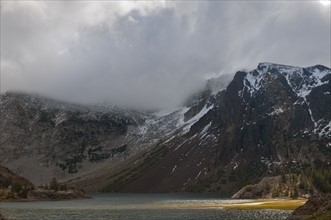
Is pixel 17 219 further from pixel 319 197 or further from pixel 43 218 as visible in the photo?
pixel 319 197

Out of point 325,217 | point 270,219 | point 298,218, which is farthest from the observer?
point 270,219

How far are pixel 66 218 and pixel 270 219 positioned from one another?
47324 mm

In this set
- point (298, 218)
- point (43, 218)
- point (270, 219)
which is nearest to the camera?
point (298, 218)

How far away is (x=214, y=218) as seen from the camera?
101250mm

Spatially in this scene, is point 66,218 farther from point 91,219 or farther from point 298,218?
point 298,218

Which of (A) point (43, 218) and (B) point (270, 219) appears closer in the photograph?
(B) point (270, 219)

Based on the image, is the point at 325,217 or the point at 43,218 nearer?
the point at 325,217

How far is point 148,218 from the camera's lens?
104 metres

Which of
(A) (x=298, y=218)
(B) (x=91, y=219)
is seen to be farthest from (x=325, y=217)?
(B) (x=91, y=219)

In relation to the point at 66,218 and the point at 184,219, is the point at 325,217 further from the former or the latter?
the point at 66,218

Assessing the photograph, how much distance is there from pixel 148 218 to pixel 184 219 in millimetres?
9023

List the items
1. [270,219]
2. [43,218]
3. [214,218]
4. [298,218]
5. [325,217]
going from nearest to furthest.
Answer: [325,217] → [298,218] → [270,219] → [214,218] → [43,218]

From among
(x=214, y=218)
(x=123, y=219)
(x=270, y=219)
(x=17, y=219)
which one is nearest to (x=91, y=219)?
(x=123, y=219)

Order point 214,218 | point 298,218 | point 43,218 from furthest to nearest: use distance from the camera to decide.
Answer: point 43,218 → point 214,218 → point 298,218
